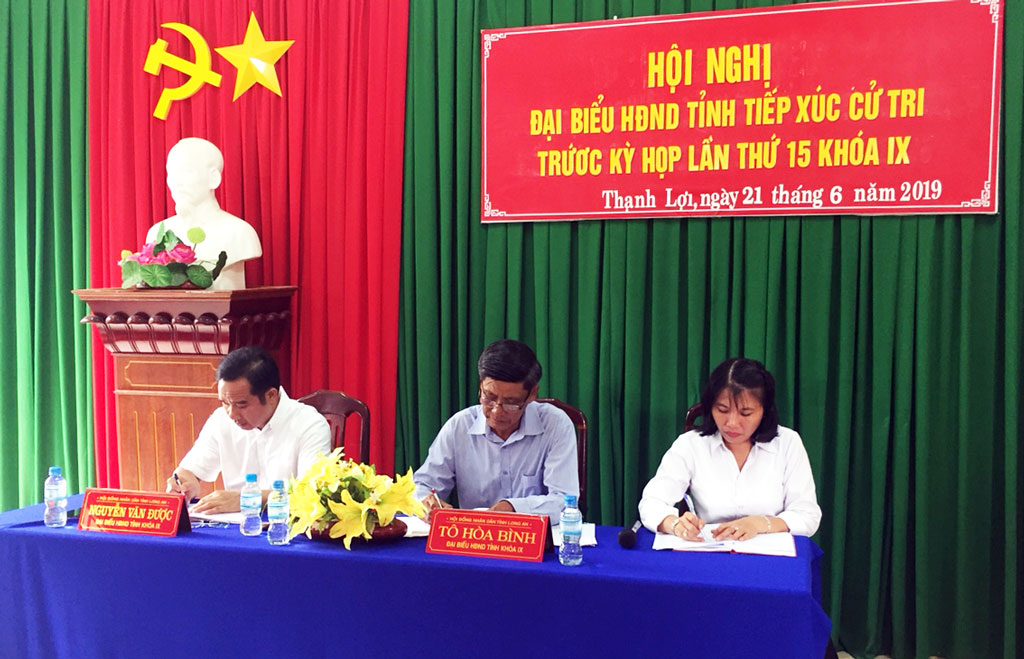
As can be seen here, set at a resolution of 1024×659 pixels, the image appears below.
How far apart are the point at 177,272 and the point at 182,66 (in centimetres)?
99

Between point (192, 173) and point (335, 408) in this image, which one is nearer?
point (335, 408)

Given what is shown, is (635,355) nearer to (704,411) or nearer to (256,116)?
(704,411)

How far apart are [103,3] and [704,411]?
9.50 feet

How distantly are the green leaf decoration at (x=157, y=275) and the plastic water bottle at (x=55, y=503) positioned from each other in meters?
0.94

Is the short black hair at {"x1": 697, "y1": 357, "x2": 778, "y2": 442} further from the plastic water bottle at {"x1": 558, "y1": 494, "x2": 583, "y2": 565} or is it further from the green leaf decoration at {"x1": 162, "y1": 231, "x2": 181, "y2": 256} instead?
the green leaf decoration at {"x1": 162, "y1": 231, "x2": 181, "y2": 256}

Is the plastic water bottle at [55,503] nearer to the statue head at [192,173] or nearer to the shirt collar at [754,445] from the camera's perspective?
the statue head at [192,173]

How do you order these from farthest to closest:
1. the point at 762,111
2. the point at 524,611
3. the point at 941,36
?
the point at 762,111 < the point at 941,36 < the point at 524,611

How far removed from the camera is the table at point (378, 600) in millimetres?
1566

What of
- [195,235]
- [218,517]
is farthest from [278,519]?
[195,235]

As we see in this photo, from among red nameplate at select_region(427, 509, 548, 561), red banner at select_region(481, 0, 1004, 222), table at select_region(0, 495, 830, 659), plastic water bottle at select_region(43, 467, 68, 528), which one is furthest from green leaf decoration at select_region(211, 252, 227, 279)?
red nameplate at select_region(427, 509, 548, 561)

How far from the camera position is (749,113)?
2754 millimetres

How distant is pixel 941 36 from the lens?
256 cm

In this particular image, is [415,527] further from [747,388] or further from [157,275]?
[157,275]

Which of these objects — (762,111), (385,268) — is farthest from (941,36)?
(385,268)
